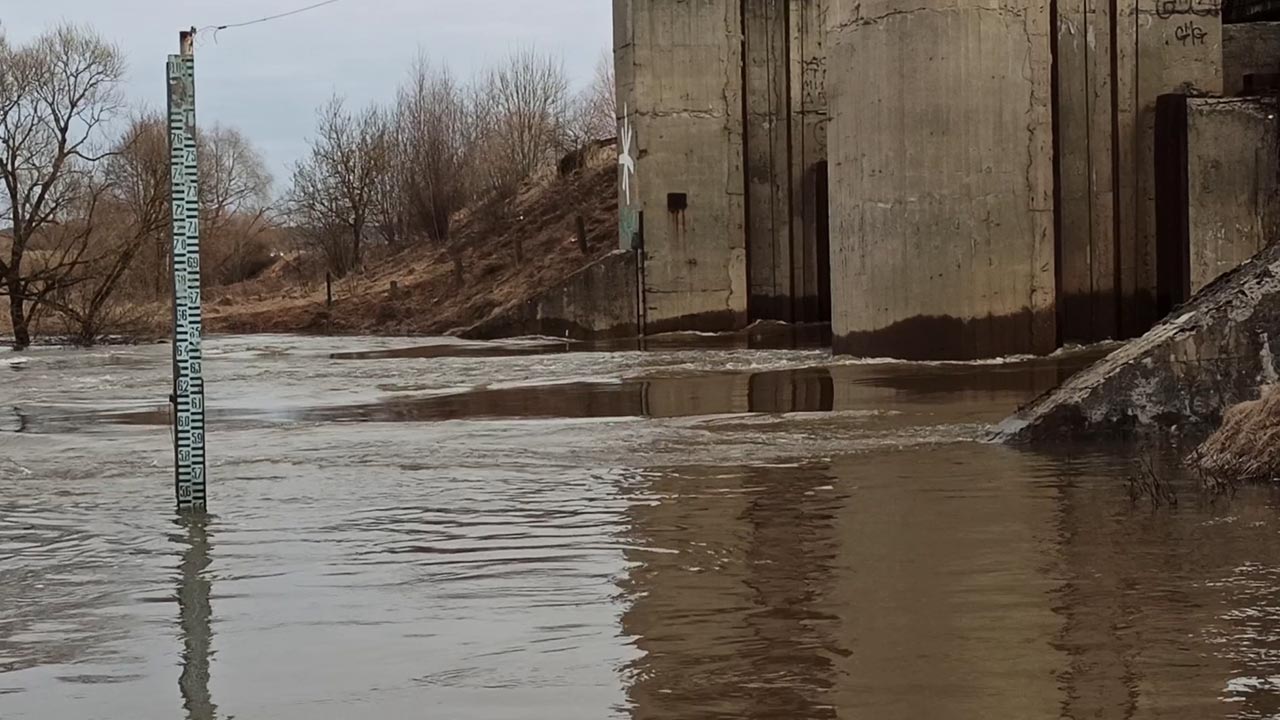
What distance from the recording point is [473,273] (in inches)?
1794

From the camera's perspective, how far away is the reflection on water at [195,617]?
5.05m

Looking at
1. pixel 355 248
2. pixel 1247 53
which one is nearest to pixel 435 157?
pixel 355 248

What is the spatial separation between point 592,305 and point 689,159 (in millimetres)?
3702

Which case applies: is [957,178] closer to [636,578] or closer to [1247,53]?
[1247,53]

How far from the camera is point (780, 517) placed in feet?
27.9

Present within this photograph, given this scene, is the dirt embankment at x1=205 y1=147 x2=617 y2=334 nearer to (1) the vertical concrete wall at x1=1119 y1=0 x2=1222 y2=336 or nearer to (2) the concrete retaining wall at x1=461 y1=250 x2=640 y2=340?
(2) the concrete retaining wall at x1=461 y1=250 x2=640 y2=340

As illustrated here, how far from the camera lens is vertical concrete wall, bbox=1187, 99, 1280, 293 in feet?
76.5

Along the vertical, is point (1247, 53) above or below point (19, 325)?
above

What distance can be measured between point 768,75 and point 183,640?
94.9 ft

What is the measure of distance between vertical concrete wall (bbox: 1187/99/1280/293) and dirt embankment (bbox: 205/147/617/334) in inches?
760

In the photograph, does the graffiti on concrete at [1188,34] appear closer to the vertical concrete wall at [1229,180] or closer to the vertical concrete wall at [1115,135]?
the vertical concrete wall at [1115,135]

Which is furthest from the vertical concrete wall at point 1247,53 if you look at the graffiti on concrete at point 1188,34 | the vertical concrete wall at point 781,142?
the vertical concrete wall at point 781,142

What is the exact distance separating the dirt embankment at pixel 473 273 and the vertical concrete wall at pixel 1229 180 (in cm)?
1930

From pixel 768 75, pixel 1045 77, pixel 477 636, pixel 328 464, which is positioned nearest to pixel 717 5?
pixel 768 75
